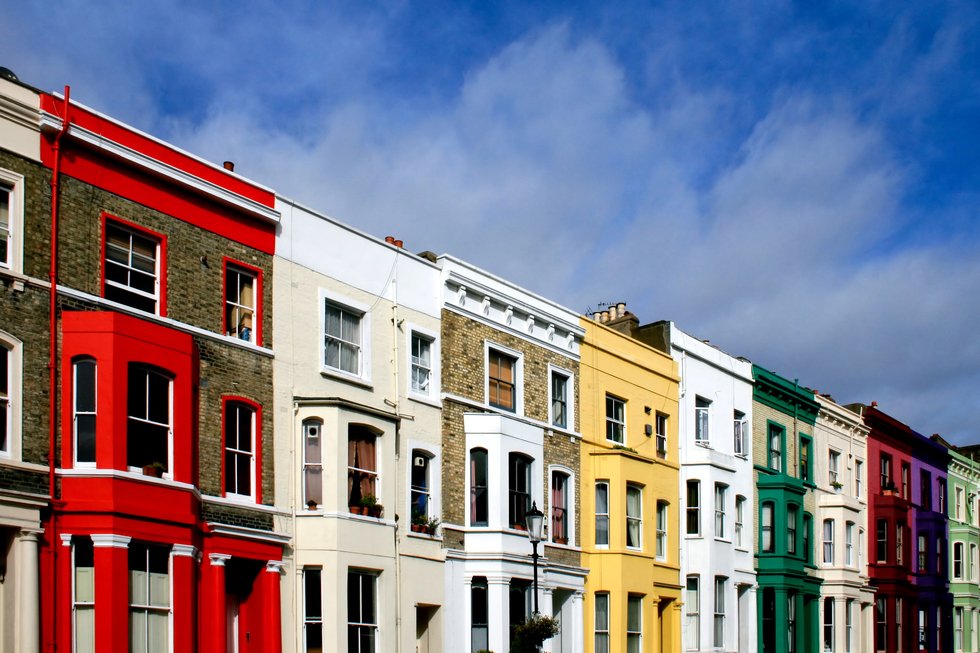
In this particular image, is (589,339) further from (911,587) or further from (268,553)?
(911,587)

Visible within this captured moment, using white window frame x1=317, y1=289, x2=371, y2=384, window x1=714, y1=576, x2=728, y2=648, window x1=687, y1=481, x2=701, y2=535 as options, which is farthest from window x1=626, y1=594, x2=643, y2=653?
white window frame x1=317, y1=289, x2=371, y2=384

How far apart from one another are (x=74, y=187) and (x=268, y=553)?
863 cm

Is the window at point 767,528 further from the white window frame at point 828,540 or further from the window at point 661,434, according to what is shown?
the window at point 661,434

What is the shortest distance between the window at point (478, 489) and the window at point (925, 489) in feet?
113

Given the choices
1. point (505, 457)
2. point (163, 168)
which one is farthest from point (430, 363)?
point (163, 168)

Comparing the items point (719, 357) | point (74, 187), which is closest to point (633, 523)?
point (719, 357)

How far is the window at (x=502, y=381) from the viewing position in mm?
35984

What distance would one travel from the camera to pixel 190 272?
1075 inches

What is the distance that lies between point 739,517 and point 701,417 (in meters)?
4.01

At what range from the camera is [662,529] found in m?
42.0

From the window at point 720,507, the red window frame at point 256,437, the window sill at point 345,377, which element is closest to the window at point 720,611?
the window at point 720,507

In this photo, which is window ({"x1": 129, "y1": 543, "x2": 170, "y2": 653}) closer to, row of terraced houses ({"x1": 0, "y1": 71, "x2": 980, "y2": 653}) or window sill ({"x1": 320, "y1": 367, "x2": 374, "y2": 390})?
row of terraced houses ({"x1": 0, "y1": 71, "x2": 980, "y2": 653})

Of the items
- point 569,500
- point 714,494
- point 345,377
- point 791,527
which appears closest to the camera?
point 345,377

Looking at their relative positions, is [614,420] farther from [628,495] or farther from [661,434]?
[661,434]
